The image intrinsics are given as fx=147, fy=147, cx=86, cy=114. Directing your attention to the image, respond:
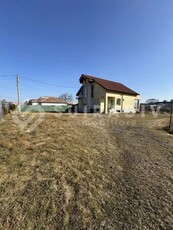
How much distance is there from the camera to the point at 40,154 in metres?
4.32

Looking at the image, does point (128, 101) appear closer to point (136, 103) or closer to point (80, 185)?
point (136, 103)

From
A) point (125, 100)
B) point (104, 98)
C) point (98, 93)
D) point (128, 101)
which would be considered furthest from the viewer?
point (128, 101)

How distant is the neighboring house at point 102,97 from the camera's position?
1862 centimetres

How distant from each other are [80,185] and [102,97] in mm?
15932

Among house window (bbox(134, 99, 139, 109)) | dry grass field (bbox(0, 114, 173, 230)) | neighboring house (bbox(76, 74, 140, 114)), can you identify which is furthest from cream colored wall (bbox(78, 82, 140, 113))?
dry grass field (bbox(0, 114, 173, 230))

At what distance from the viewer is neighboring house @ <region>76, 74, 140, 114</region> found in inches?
733

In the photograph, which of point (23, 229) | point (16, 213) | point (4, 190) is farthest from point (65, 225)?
point (4, 190)

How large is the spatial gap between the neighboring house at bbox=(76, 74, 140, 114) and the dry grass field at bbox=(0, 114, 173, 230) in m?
13.4

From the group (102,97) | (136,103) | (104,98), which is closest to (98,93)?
(102,97)

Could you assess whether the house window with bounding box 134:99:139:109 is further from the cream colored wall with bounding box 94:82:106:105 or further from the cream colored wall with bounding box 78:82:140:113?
the cream colored wall with bounding box 94:82:106:105

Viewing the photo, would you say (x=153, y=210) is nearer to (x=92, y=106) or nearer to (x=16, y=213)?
(x=16, y=213)

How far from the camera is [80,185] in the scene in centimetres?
325

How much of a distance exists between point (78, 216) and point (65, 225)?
0.26 m

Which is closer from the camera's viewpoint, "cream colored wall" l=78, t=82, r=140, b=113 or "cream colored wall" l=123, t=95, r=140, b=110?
"cream colored wall" l=78, t=82, r=140, b=113
